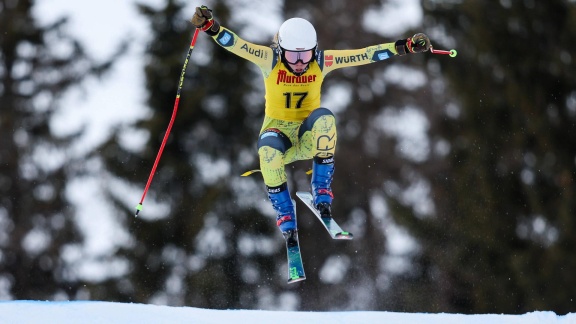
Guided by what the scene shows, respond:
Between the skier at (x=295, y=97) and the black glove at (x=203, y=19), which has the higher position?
the black glove at (x=203, y=19)

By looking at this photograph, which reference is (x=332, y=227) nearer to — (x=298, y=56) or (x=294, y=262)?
(x=294, y=262)

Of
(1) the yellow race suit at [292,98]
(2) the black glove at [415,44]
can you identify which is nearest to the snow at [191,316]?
(1) the yellow race suit at [292,98]

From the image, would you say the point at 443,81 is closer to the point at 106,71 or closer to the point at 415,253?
the point at 415,253

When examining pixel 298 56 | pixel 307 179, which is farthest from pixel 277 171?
pixel 307 179

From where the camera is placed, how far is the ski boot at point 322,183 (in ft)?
26.9

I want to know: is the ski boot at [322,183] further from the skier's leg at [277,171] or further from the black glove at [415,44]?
the black glove at [415,44]

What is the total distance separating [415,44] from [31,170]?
12826 millimetres

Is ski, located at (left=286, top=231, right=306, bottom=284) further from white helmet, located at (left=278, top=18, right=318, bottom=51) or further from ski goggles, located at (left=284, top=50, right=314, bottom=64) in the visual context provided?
white helmet, located at (left=278, top=18, right=318, bottom=51)

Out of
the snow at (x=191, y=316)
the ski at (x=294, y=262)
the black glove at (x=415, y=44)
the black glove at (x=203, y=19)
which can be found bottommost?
the snow at (x=191, y=316)

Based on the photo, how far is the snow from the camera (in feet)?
27.8

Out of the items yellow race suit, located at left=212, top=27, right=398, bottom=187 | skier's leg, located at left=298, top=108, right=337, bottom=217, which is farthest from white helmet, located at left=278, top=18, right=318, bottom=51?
skier's leg, located at left=298, top=108, right=337, bottom=217

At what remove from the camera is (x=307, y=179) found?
18453 millimetres

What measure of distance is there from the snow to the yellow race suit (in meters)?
1.36

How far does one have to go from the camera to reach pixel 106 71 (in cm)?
2041
